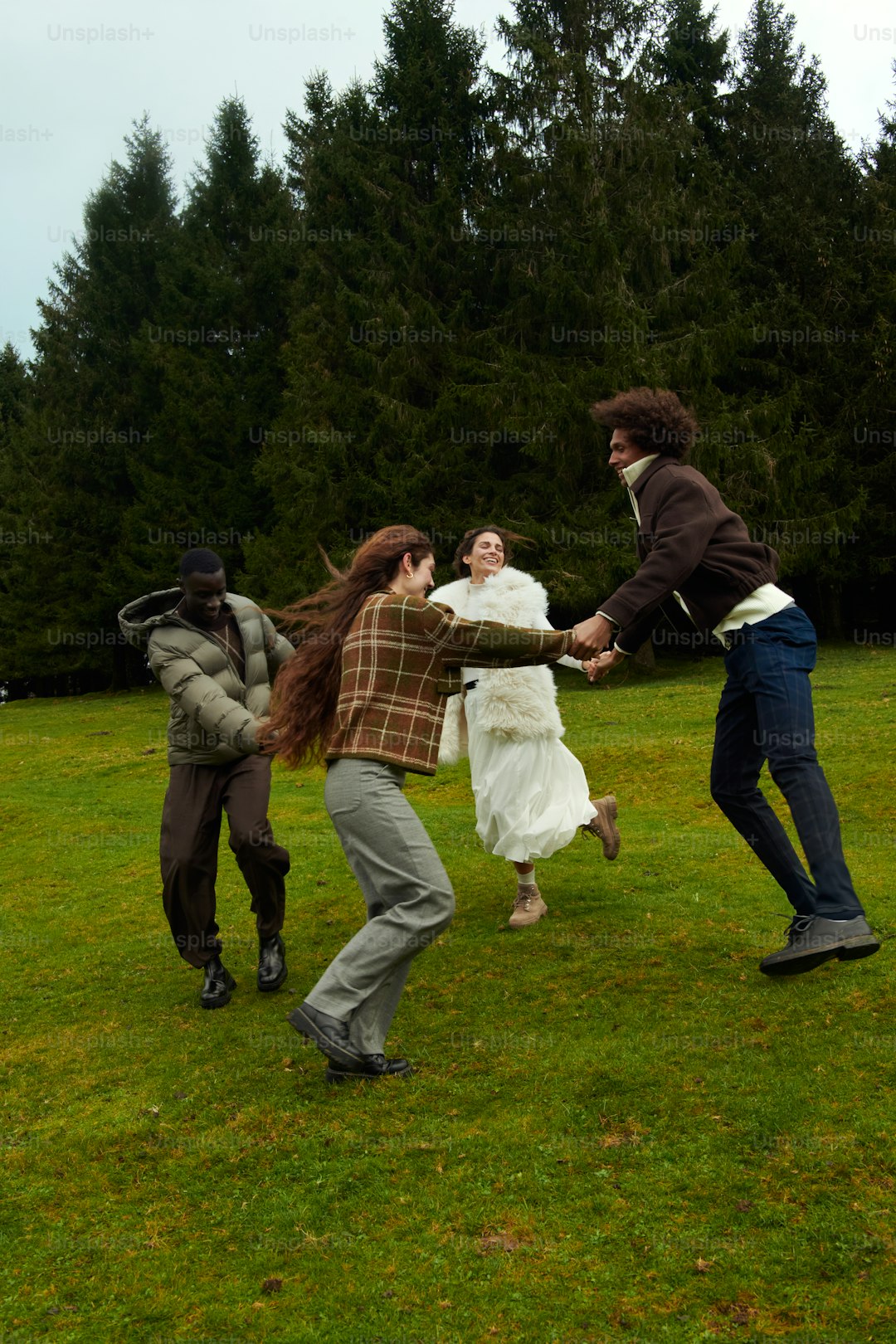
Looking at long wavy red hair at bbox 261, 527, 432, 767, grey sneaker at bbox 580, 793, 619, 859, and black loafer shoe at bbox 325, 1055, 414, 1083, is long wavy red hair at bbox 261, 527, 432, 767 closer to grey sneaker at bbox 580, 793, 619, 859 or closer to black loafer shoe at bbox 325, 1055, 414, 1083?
black loafer shoe at bbox 325, 1055, 414, 1083

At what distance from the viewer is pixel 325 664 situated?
5.30m

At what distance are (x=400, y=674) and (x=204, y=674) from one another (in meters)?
1.93

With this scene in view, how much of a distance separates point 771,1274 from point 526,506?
2405 centimetres

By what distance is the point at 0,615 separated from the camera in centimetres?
3922

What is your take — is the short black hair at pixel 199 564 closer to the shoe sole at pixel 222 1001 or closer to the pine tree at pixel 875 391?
the shoe sole at pixel 222 1001

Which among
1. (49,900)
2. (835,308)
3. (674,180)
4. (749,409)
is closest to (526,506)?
(749,409)

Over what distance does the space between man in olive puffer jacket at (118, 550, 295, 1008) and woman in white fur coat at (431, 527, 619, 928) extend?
1.60 meters

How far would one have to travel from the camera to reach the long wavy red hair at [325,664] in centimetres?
530

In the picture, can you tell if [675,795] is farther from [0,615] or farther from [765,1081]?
[0,615]

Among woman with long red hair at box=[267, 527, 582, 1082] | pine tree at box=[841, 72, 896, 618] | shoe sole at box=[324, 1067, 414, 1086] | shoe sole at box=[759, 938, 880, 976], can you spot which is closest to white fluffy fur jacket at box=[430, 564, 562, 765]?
woman with long red hair at box=[267, 527, 582, 1082]

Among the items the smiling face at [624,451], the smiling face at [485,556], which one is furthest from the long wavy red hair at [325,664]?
the smiling face at [485,556]

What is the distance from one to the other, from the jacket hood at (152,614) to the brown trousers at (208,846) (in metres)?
0.82

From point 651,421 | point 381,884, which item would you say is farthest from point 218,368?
point 381,884

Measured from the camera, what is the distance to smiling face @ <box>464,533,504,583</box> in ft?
26.3
